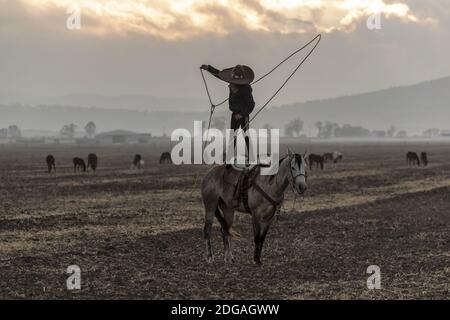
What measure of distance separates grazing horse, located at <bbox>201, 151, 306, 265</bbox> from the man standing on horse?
108cm

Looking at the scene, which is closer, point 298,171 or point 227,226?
point 298,171

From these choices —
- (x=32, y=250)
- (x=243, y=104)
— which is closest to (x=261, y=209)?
(x=243, y=104)

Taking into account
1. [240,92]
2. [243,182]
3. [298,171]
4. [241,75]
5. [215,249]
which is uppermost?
[241,75]

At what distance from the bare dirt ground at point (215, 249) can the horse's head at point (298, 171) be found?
1.83 meters

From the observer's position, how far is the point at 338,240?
14055 mm

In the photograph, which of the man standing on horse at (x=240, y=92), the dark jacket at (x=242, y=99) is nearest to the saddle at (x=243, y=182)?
the man standing on horse at (x=240, y=92)

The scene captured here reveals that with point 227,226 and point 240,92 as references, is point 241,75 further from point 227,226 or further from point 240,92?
point 227,226

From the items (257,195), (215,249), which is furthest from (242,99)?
(215,249)

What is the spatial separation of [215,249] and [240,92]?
4.05 metres

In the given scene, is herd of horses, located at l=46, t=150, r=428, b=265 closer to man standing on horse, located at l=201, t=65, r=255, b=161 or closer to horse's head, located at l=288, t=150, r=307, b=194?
horse's head, located at l=288, t=150, r=307, b=194

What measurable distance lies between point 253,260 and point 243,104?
11.4 ft

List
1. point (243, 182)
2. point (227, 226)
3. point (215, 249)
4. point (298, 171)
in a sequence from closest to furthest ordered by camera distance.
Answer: point (298, 171) → point (243, 182) → point (227, 226) → point (215, 249)

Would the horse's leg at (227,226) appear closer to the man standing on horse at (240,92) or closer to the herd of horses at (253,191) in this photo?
the herd of horses at (253,191)

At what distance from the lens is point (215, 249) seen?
508 inches
